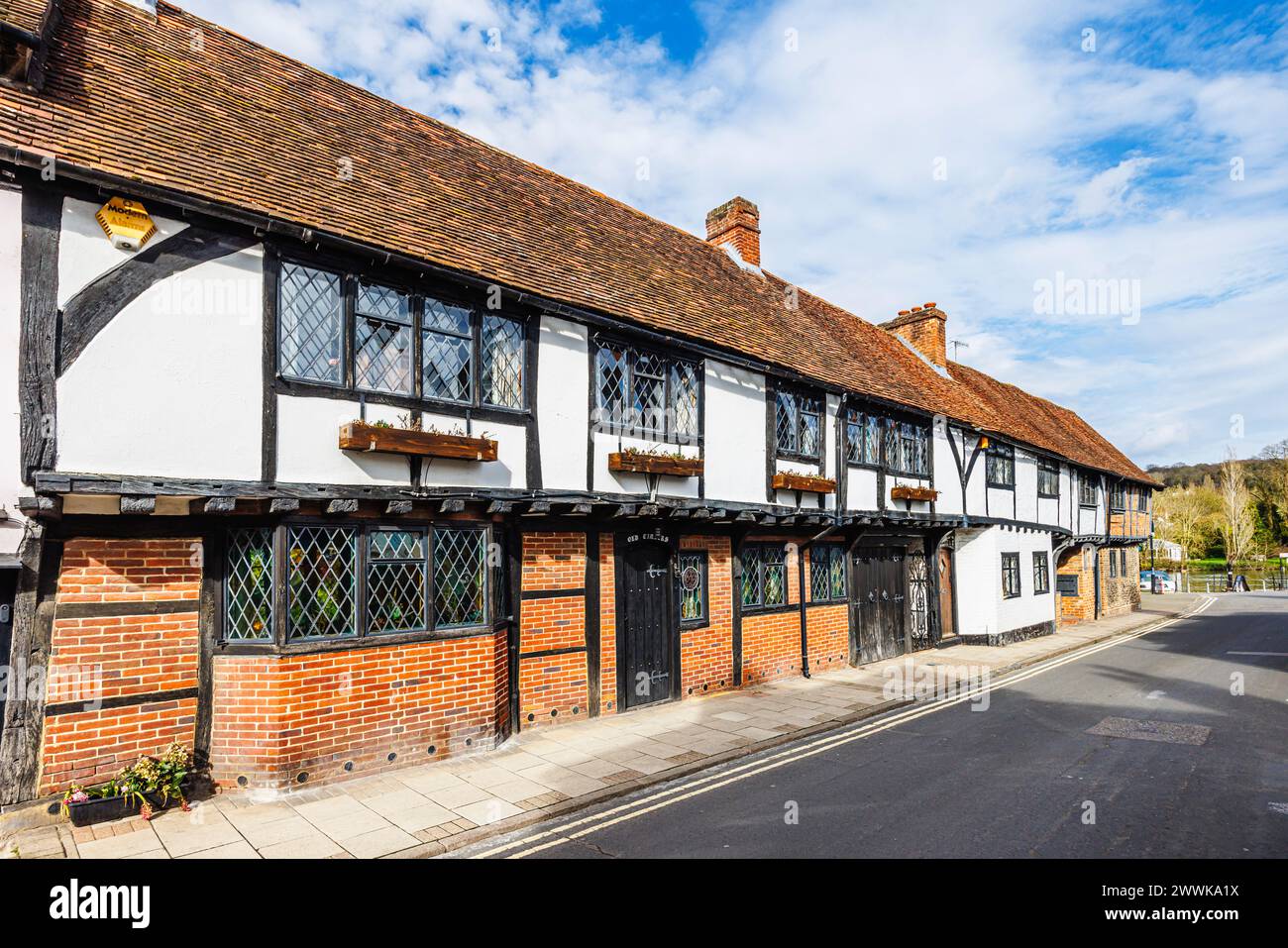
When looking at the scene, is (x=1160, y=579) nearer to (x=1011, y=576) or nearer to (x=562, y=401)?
(x=1011, y=576)

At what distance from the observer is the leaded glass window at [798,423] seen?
13.3 m

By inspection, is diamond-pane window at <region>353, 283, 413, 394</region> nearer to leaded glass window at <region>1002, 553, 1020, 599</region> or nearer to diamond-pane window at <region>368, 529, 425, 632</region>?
diamond-pane window at <region>368, 529, 425, 632</region>

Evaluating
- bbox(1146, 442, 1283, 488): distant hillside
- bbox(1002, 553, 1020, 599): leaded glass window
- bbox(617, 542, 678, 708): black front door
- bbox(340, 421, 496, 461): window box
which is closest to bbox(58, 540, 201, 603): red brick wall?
bbox(340, 421, 496, 461): window box

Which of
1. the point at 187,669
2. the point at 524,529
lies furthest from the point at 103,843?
the point at 524,529

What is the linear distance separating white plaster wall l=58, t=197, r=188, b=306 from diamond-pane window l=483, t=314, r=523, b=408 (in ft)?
11.9

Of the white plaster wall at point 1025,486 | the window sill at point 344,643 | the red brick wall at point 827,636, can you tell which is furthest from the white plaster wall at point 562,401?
the white plaster wall at point 1025,486

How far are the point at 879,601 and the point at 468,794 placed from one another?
36.5ft

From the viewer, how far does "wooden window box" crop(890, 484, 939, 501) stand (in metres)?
15.6

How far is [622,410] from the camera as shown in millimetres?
10453

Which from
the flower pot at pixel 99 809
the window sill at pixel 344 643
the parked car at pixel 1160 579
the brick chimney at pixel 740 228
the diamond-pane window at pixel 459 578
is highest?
the brick chimney at pixel 740 228

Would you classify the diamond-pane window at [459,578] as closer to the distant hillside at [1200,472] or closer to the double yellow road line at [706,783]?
the double yellow road line at [706,783]

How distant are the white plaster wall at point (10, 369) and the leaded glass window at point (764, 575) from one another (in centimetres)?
976

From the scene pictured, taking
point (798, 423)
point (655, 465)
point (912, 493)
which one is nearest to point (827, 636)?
point (912, 493)

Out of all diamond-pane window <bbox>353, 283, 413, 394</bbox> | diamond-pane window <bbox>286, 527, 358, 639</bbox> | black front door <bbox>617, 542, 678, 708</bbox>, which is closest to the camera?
diamond-pane window <bbox>286, 527, 358, 639</bbox>
